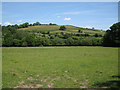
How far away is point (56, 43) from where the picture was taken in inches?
3733

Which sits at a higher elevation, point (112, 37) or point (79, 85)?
point (112, 37)

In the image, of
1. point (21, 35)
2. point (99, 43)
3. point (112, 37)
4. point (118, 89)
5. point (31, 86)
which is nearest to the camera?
point (118, 89)

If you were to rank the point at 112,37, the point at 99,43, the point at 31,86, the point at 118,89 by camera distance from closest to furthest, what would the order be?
1. the point at 118,89
2. the point at 31,86
3. the point at 112,37
4. the point at 99,43

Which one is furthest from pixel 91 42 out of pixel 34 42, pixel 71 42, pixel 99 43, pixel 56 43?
pixel 34 42

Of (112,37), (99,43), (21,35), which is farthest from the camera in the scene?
(21,35)

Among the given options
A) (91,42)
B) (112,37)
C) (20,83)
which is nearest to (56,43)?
(91,42)

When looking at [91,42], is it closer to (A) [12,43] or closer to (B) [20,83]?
(A) [12,43]

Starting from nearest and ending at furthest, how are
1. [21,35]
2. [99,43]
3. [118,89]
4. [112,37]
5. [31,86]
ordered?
[118,89]
[31,86]
[112,37]
[99,43]
[21,35]

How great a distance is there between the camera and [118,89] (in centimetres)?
869

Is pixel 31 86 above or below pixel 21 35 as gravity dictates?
below

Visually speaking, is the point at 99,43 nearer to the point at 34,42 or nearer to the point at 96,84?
the point at 34,42

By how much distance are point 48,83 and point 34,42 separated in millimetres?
80729

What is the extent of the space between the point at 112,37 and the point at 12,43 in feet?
184

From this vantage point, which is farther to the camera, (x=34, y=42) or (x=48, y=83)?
(x=34, y=42)
